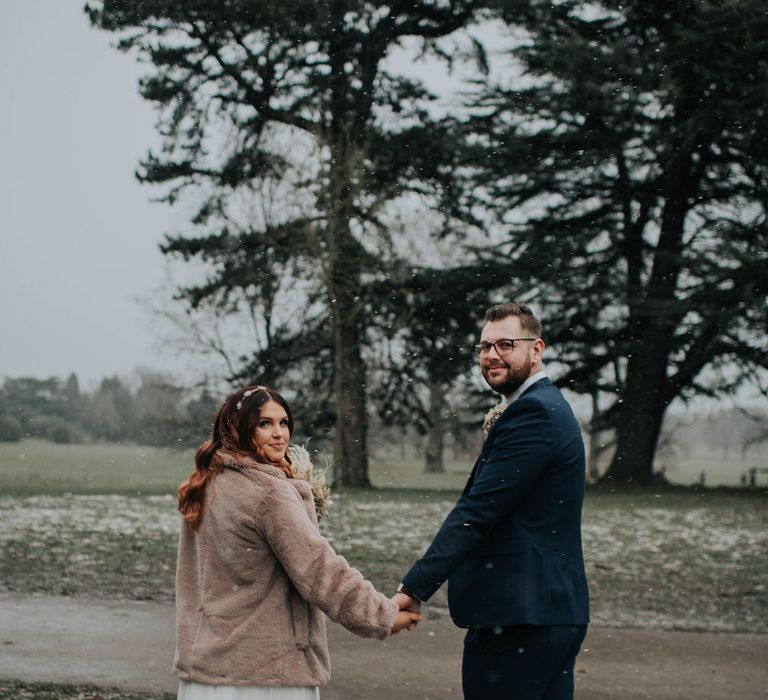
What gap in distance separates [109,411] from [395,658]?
3027 centimetres

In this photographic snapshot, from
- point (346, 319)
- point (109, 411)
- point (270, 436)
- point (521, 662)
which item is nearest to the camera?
point (270, 436)

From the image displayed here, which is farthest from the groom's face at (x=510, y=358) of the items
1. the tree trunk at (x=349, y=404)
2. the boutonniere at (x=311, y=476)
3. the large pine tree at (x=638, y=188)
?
the tree trunk at (x=349, y=404)

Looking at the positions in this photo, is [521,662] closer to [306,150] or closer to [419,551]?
[419,551]

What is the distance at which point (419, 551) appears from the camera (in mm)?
13031

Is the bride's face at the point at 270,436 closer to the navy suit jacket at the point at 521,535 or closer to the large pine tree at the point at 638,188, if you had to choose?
the navy suit jacket at the point at 521,535

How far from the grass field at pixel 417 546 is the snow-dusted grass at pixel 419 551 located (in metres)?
0.02

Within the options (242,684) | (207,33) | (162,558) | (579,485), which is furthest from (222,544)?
(207,33)

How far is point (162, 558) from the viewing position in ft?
38.6

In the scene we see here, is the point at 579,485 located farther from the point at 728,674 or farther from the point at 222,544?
the point at 728,674

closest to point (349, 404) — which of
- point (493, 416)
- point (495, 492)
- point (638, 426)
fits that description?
point (638, 426)

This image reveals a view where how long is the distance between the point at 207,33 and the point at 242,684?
24.8m

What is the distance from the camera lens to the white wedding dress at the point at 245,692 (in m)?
3.22

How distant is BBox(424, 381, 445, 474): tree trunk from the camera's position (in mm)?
31309

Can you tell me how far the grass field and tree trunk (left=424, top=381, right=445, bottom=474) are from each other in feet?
25.0
